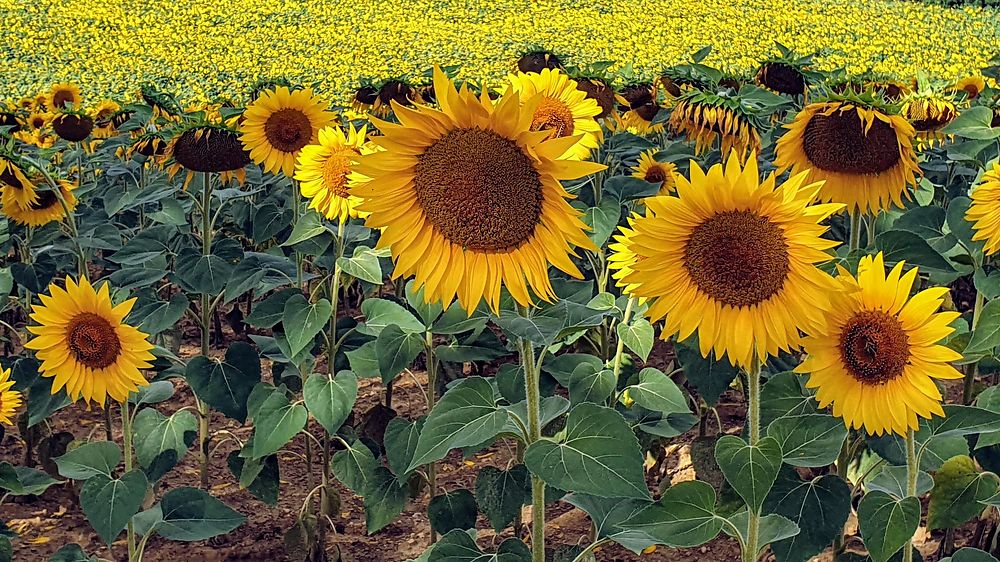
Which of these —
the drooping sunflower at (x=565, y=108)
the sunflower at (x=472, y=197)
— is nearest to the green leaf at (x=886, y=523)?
→ the sunflower at (x=472, y=197)

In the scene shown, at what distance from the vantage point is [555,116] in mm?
2438

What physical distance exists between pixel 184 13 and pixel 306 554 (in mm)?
13561

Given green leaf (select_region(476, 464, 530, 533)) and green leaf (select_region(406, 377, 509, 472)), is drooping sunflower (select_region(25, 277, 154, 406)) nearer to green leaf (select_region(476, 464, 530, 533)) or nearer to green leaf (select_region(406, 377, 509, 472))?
green leaf (select_region(476, 464, 530, 533))

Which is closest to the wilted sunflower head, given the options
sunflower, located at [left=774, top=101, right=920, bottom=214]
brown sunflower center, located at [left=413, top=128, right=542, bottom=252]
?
sunflower, located at [left=774, top=101, right=920, bottom=214]

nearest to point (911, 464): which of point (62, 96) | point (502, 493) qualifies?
point (502, 493)

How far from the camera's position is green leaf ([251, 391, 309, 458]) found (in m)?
2.64

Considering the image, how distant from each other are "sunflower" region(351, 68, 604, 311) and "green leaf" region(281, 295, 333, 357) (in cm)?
92

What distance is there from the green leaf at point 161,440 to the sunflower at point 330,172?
2.19 ft

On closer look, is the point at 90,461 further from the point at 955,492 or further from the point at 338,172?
the point at 955,492

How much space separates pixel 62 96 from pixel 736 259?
5458 millimetres

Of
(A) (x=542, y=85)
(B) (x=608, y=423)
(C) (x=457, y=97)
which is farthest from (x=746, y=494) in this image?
(A) (x=542, y=85)

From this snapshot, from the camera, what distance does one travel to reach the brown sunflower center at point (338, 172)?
2648 millimetres

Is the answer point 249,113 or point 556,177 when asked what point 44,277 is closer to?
point 249,113

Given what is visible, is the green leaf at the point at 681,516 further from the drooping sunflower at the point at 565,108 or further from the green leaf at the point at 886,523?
the drooping sunflower at the point at 565,108
